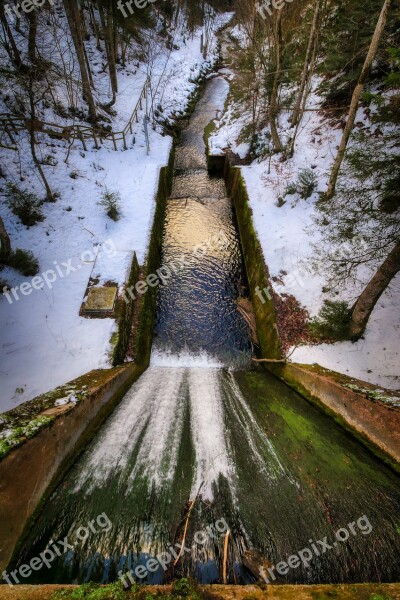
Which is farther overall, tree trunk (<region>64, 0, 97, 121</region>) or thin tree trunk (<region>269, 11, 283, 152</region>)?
tree trunk (<region>64, 0, 97, 121</region>)

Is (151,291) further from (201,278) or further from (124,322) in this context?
(124,322)

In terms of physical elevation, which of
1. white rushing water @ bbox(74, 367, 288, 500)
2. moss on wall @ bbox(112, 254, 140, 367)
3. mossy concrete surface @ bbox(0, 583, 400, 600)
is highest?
moss on wall @ bbox(112, 254, 140, 367)

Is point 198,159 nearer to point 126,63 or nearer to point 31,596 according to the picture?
point 126,63

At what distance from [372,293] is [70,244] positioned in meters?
7.71

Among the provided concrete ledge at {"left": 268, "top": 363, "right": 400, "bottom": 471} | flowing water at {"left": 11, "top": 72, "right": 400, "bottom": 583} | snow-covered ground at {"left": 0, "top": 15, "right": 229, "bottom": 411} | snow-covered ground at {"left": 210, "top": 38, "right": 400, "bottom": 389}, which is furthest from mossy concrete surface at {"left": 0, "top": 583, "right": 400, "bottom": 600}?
snow-covered ground at {"left": 210, "top": 38, "right": 400, "bottom": 389}

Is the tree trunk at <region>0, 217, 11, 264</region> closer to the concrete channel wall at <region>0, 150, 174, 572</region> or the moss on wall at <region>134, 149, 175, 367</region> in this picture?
the moss on wall at <region>134, 149, 175, 367</region>

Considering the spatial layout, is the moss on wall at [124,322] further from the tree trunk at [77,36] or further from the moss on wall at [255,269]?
the tree trunk at [77,36]

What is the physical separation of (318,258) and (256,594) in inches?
296

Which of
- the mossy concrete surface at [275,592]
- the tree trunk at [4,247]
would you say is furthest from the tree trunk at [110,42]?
the mossy concrete surface at [275,592]

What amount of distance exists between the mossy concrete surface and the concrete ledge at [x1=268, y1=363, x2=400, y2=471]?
71.3 inches

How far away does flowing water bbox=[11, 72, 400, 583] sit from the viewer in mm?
2943

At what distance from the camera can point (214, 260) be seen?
401 inches

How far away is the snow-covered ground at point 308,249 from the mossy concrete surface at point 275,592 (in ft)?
13.3

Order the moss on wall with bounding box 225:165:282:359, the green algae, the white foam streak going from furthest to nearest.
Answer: the moss on wall with bounding box 225:165:282:359
the white foam streak
the green algae
